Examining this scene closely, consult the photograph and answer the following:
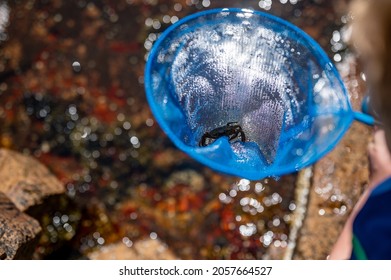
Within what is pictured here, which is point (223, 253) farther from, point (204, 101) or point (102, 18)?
point (102, 18)

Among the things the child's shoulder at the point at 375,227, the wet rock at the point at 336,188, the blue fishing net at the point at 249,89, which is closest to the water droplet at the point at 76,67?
the blue fishing net at the point at 249,89

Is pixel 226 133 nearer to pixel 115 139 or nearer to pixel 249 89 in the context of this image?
pixel 249 89

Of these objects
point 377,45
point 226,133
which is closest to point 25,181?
point 226,133

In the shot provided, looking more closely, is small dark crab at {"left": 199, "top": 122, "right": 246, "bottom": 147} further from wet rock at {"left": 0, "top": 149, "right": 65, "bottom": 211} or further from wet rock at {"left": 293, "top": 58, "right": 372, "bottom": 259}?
wet rock at {"left": 0, "top": 149, "right": 65, "bottom": 211}

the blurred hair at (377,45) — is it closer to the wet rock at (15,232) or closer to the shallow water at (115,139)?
the shallow water at (115,139)

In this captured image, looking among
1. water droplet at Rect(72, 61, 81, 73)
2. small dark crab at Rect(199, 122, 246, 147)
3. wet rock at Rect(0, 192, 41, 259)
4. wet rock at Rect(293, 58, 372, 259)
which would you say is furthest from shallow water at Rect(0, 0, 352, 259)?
small dark crab at Rect(199, 122, 246, 147)
